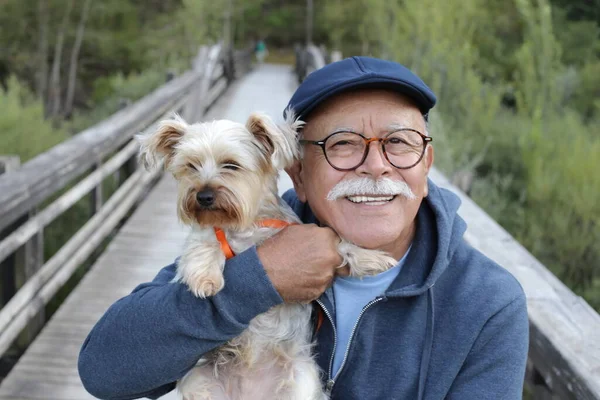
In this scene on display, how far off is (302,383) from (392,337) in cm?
36

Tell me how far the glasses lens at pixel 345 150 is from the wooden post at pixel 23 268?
2.52 m

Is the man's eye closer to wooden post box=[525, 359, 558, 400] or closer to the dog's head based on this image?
the dog's head

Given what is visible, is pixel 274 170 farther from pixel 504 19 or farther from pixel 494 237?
pixel 504 19

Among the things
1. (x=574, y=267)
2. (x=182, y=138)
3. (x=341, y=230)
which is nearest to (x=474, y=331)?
(x=341, y=230)

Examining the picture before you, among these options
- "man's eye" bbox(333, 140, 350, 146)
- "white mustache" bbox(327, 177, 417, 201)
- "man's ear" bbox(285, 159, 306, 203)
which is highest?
"man's eye" bbox(333, 140, 350, 146)

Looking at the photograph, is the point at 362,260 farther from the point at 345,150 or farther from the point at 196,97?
the point at 196,97

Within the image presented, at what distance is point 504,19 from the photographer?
27.4 m

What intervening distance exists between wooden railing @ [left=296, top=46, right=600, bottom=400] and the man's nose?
0.80 m

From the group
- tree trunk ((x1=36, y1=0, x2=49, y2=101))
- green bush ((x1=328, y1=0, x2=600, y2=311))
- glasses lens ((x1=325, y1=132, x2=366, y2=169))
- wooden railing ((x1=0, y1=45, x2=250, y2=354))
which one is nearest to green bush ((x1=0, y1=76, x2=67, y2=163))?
wooden railing ((x1=0, y1=45, x2=250, y2=354))

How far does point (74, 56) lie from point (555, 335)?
34.7 meters

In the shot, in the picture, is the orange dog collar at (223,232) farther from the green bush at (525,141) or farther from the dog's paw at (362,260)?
the green bush at (525,141)

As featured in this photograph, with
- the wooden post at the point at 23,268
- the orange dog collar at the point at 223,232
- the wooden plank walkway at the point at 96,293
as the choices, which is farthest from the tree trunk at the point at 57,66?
the orange dog collar at the point at 223,232

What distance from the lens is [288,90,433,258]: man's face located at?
6.94 feet

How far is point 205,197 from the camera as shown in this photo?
2352mm
